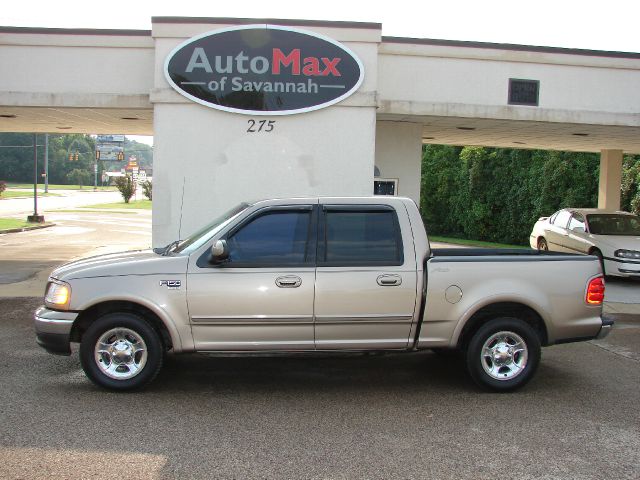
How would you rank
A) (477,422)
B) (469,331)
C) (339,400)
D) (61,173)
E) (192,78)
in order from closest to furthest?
(477,422) < (339,400) < (469,331) < (192,78) < (61,173)

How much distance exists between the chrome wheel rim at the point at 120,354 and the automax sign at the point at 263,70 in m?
6.53

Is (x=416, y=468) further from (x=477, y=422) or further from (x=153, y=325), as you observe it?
(x=153, y=325)

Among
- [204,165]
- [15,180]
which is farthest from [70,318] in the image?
[15,180]

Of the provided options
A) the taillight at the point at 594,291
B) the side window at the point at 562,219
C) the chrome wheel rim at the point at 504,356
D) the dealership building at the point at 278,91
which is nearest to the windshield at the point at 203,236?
the chrome wheel rim at the point at 504,356

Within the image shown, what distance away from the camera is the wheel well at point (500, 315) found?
21.4 ft

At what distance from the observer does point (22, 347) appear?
7965 millimetres

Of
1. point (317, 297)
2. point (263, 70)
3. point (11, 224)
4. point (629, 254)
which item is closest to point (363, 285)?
point (317, 297)

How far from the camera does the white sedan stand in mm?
13936

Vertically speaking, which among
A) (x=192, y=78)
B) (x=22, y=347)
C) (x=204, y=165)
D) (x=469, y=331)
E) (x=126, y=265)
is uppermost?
(x=192, y=78)

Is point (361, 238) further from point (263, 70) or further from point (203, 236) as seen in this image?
point (263, 70)

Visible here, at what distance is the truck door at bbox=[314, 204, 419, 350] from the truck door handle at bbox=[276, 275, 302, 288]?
0.19 m

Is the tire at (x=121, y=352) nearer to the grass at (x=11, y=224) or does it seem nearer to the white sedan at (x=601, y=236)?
the white sedan at (x=601, y=236)

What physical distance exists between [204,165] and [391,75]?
4.08 metres

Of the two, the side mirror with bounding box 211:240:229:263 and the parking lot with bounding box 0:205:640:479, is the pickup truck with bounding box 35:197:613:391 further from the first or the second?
the parking lot with bounding box 0:205:640:479
